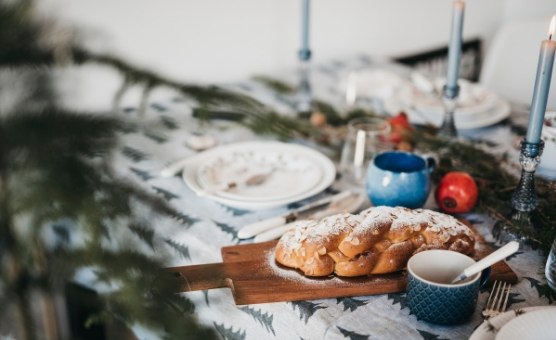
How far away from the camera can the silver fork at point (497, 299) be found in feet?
2.31

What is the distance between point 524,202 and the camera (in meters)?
0.90

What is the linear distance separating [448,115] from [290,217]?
54 centimetres

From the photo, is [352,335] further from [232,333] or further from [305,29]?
[305,29]

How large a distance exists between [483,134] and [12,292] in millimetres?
1200

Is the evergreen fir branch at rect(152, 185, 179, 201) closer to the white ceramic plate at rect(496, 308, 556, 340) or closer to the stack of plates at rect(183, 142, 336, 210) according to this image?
the stack of plates at rect(183, 142, 336, 210)

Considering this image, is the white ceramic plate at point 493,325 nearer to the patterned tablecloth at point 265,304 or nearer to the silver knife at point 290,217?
the patterned tablecloth at point 265,304

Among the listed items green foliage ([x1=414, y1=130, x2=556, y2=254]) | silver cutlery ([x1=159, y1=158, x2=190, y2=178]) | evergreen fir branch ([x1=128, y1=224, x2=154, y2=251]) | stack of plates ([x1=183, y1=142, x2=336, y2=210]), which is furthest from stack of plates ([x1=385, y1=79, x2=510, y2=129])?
evergreen fir branch ([x1=128, y1=224, x2=154, y2=251])

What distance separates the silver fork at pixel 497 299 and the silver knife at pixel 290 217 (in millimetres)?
330

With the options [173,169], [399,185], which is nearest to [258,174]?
[173,169]

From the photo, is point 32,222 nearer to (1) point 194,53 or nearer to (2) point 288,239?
(2) point 288,239

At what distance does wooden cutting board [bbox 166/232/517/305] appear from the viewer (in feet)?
2.46

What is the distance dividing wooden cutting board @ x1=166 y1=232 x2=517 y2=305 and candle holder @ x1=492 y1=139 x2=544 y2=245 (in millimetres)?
101

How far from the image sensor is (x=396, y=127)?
1249mm

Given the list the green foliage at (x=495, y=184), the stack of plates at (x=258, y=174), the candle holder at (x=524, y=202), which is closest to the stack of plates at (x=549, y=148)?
the green foliage at (x=495, y=184)
